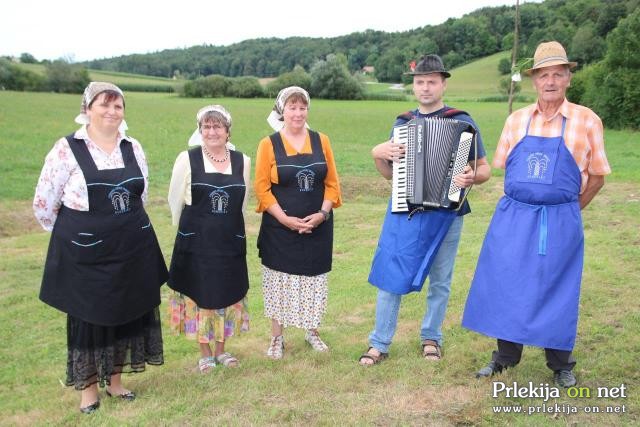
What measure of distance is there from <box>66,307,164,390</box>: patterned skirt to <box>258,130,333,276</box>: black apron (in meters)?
1.11

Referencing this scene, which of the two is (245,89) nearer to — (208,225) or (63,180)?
(208,225)

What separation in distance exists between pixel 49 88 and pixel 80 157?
7658 cm

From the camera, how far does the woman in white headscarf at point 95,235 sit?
374 cm

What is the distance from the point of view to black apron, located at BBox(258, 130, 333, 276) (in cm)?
461

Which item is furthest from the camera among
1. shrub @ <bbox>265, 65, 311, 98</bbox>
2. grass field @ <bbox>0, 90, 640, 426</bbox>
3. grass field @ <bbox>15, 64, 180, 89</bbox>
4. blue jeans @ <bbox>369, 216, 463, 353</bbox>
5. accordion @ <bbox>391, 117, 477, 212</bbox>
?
grass field @ <bbox>15, 64, 180, 89</bbox>

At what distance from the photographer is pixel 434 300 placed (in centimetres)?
467

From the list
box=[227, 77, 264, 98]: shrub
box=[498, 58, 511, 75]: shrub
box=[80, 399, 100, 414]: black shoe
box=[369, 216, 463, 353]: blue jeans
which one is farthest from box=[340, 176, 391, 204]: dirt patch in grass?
box=[498, 58, 511, 75]: shrub

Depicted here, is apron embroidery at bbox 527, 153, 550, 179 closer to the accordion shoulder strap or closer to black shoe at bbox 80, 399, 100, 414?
the accordion shoulder strap

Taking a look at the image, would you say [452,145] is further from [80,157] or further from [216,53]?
[216,53]

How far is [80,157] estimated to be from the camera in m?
3.72

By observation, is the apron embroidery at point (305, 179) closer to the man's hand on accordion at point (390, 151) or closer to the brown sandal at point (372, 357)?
the man's hand on accordion at point (390, 151)

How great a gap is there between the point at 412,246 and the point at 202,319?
1806 millimetres

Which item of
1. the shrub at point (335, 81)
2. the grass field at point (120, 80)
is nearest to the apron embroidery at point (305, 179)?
the shrub at point (335, 81)

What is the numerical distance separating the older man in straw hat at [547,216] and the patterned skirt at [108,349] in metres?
2.58
